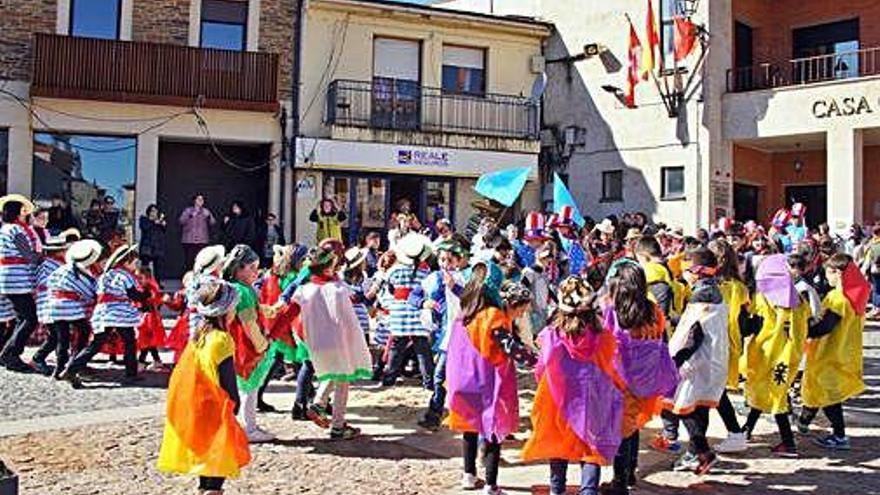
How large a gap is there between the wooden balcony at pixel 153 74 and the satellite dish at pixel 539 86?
700 centimetres

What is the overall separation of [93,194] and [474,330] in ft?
51.0

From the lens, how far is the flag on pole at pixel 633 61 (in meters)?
21.9

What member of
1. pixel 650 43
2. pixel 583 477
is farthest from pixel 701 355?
pixel 650 43

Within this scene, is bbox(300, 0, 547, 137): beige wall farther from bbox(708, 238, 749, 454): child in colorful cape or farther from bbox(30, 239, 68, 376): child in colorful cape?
bbox(708, 238, 749, 454): child in colorful cape

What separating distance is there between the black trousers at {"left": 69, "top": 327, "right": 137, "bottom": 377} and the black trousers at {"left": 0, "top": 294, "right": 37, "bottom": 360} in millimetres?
939

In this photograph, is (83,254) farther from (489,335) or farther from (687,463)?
(687,463)

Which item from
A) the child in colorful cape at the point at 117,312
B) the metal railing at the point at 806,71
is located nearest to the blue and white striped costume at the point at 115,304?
the child in colorful cape at the point at 117,312

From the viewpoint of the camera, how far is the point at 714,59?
2112 cm

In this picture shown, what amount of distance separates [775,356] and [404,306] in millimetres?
3646

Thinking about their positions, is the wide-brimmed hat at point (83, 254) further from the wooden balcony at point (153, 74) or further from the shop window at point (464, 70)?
the shop window at point (464, 70)

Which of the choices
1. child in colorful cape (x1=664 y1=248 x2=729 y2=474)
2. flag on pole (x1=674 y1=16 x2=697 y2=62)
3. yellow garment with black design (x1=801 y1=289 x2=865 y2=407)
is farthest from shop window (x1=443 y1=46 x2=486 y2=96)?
child in colorful cape (x1=664 y1=248 x2=729 y2=474)

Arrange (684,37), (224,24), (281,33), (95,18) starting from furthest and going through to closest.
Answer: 1. (684,37)
2. (281,33)
3. (224,24)
4. (95,18)

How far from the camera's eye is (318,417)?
8125mm

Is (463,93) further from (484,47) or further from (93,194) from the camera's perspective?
(93,194)
